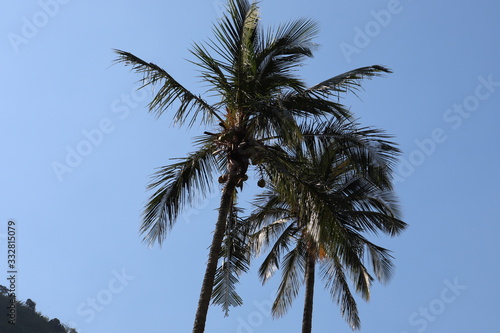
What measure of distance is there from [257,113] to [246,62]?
116 cm

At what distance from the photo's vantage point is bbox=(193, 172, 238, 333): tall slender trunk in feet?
41.9

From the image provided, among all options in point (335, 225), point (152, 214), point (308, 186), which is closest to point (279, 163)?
point (308, 186)

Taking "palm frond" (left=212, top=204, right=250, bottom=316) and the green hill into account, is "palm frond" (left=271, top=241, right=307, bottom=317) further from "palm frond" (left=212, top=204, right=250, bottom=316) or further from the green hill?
the green hill

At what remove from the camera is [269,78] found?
1447cm

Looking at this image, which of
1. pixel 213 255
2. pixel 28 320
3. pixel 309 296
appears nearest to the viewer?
pixel 213 255

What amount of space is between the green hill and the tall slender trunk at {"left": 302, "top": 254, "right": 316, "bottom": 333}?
167ft

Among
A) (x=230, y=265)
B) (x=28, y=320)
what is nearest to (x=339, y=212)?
(x=230, y=265)

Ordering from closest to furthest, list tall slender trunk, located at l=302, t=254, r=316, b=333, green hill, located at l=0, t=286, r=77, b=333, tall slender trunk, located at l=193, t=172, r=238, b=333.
A: tall slender trunk, located at l=193, t=172, r=238, b=333 → tall slender trunk, located at l=302, t=254, r=316, b=333 → green hill, located at l=0, t=286, r=77, b=333

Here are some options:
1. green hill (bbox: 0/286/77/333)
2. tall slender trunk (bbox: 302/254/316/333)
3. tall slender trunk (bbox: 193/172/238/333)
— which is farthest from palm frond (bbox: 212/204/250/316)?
green hill (bbox: 0/286/77/333)

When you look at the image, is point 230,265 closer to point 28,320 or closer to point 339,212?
point 339,212

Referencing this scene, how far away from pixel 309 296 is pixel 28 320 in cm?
5877

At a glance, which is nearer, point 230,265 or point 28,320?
point 230,265

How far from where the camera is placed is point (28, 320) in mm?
73000

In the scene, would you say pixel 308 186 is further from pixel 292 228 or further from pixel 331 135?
pixel 292 228
